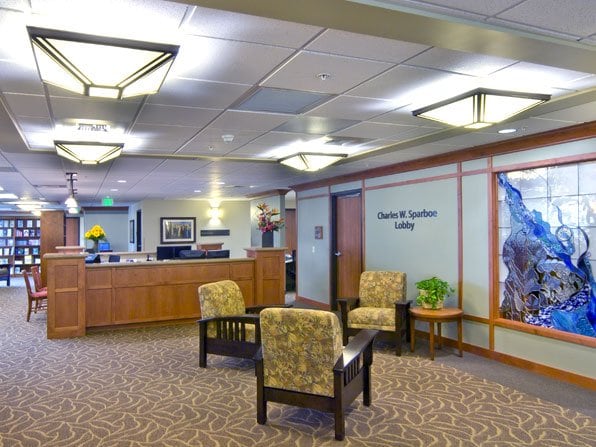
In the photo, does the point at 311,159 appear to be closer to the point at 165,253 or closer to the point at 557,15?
the point at 557,15

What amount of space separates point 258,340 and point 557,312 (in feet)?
10.1

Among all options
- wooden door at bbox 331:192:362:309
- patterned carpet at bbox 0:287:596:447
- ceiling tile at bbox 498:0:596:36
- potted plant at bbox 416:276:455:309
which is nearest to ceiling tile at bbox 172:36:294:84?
ceiling tile at bbox 498:0:596:36

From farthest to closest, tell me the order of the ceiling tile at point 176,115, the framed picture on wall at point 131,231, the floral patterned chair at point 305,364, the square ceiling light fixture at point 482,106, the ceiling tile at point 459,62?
the framed picture on wall at point 131,231 < the ceiling tile at point 176,115 < the square ceiling light fixture at point 482,106 < the floral patterned chair at point 305,364 < the ceiling tile at point 459,62

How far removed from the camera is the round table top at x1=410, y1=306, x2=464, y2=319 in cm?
550

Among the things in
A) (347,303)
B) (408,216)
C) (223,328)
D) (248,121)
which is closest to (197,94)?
(248,121)

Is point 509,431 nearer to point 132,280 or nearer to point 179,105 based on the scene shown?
point 179,105

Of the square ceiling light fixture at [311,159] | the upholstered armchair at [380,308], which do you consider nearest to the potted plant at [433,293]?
the upholstered armchair at [380,308]

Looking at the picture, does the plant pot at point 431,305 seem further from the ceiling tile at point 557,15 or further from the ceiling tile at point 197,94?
the ceiling tile at point 557,15

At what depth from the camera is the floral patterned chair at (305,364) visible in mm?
3453

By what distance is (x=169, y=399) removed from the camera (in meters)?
4.28

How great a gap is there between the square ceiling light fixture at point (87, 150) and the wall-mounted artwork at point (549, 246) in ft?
14.4

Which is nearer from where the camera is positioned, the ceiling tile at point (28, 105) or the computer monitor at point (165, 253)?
the ceiling tile at point (28, 105)

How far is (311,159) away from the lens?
20.1 ft

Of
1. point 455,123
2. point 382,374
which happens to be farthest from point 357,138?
point 382,374
